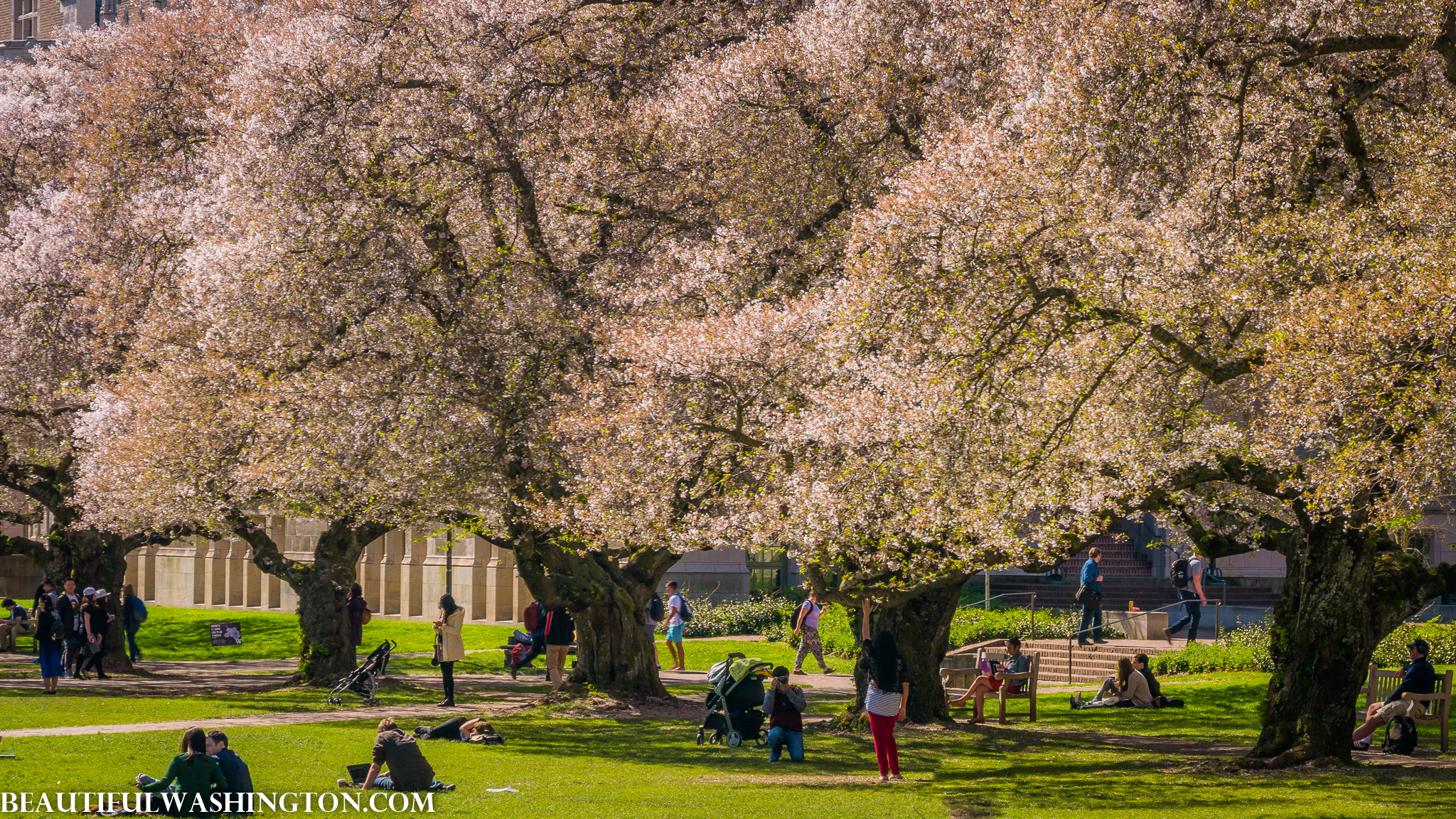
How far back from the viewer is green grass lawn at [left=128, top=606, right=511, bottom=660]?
3703 centimetres

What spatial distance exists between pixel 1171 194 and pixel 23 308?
68.1 ft

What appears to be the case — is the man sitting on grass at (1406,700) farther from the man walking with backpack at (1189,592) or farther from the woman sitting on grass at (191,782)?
the woman sitting on grass at (191,782)

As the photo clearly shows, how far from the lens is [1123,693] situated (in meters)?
23.3

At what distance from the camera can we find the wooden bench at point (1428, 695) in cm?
1727

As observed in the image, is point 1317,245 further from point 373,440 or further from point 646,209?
point 373,440

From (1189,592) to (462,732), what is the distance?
59.7 feet

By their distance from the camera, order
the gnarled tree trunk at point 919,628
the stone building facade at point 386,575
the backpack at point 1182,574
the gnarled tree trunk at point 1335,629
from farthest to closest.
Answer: the stone building facade at point 386,575, the backpack at point 1182,574, the gnarled tree trunk at point 919,628, the gnarled tree trunk at point 1335,629

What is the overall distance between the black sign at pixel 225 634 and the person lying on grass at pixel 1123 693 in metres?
23.4

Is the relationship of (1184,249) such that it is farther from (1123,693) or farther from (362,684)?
(362,684)

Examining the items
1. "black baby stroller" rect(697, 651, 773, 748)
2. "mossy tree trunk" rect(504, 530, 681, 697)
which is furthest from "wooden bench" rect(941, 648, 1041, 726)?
"mossy tree trunk" rect(504, 530, 681, 697)

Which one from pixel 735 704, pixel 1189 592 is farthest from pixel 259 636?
pixel 735 704

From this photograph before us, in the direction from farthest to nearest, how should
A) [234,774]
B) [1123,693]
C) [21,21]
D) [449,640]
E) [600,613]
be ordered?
[21,21], [1123,693], [600,613], [449,640], [234,774]

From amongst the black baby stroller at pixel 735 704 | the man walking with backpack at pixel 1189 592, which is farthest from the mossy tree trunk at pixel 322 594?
the man walking with backpack at pixel 1189 592

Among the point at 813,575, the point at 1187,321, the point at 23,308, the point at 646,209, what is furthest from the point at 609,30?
the point at 23,308
